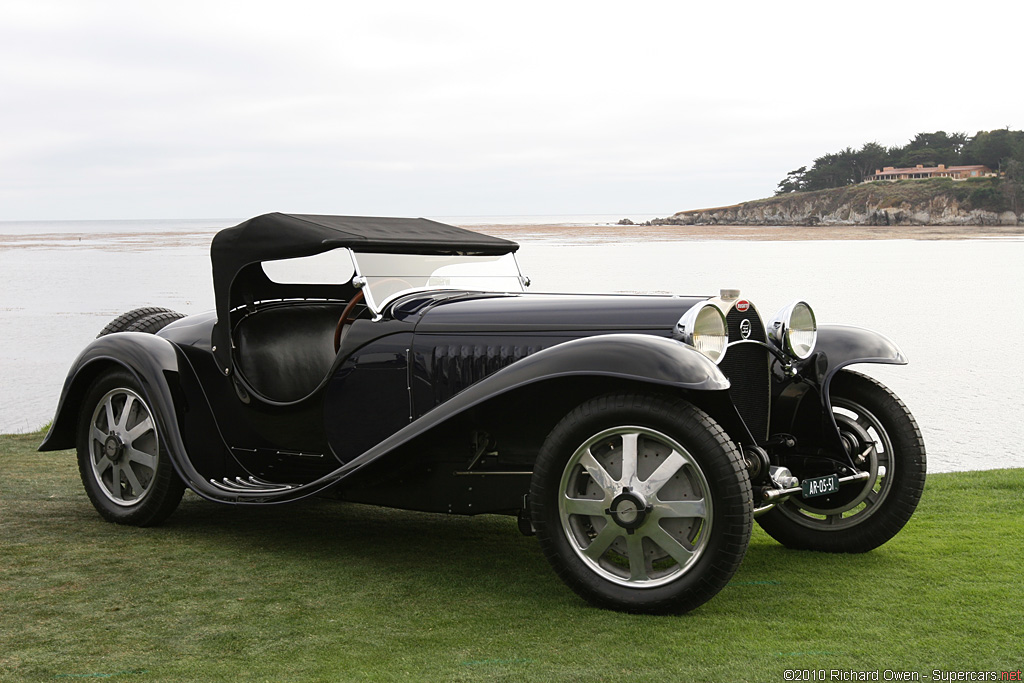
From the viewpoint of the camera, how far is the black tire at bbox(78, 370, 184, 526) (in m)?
5.83

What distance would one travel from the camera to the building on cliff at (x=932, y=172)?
89.9 m

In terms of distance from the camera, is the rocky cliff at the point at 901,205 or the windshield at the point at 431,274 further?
the rocky cliff at the point at 901,205

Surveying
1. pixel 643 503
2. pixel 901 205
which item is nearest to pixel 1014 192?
pixel 901 205

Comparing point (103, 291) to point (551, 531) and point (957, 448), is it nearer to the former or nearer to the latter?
point (957, 448)

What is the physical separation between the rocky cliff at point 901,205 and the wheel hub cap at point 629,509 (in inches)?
3263

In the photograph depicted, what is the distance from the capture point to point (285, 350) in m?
5.84

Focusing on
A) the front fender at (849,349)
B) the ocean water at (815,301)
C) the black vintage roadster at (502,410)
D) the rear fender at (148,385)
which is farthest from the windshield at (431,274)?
the ocean water at (815,301)

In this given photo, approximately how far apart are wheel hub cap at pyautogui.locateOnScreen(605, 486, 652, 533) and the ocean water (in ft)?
17.6

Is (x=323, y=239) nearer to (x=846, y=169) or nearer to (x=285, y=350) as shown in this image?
(x=285, y=350)

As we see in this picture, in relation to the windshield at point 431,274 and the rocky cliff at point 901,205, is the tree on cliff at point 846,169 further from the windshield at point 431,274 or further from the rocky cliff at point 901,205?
the windshield at point 431,274

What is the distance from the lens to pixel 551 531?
14.1 ft

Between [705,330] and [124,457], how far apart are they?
3614 mm

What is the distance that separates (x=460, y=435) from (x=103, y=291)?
89.6 feet

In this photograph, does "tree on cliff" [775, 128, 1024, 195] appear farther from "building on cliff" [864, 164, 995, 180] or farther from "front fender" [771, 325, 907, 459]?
"front fender" [771, 325, 907, 459]
